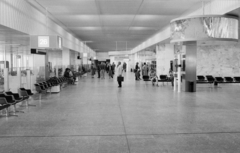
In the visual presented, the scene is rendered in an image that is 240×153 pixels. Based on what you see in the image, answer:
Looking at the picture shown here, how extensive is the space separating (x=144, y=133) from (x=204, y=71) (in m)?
15.3

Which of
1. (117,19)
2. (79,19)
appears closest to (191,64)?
(117,19)

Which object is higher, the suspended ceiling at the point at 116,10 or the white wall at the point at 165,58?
the suspended ceiling at the point at 116,10

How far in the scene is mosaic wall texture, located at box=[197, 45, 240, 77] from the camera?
63.5ft

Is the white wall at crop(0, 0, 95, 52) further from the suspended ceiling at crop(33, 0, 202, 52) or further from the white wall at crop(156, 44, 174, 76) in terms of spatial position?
the white wall at crop(156, 44, 174, 76)

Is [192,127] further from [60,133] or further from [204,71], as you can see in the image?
[204,71]

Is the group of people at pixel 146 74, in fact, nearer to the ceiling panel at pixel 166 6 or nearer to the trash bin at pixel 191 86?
the trash bin at pixel 191 86

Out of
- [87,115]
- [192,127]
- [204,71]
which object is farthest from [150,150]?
[204,71]

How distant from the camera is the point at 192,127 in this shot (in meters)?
6.38

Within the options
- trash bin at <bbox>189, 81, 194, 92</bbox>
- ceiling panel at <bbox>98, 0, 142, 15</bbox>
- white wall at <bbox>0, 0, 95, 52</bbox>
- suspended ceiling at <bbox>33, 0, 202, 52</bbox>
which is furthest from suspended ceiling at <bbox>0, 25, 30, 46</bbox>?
trash bin at <bbox>189, 81, 194, 92</bbox>

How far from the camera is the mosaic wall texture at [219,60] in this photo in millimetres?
19359

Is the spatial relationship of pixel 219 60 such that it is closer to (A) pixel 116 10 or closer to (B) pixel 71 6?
(A) pixel 116 10

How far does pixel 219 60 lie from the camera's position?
19484 mm

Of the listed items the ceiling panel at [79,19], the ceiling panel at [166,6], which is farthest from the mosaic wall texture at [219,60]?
the ceiling panel at [79,19]

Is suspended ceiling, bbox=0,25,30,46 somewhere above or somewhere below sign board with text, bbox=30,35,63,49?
above
